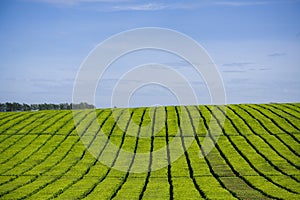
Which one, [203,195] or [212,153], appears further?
[212,153]

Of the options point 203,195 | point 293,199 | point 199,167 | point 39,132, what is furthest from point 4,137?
point 293,199

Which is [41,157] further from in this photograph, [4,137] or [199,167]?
[199,167]

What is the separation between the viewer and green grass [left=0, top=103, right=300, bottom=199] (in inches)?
1361

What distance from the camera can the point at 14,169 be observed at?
140ft

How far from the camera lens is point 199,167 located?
42125 millimetres

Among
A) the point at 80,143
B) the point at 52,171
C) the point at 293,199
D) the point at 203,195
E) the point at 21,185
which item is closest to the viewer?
the point at 293,199

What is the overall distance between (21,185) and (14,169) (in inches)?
239

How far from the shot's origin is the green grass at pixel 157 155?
34562 mm

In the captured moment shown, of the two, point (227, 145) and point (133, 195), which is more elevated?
point (227, 145)

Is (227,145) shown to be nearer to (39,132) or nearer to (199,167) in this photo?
(199,167)

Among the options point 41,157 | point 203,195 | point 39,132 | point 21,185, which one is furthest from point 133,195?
point 39,132

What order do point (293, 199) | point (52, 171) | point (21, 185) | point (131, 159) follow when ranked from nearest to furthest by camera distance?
1. point (293, 199)
2. point (21, 185)
3. point (52, 171)
4. point (131, 159)

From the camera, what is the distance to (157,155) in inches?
1810

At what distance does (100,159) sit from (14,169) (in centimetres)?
796
